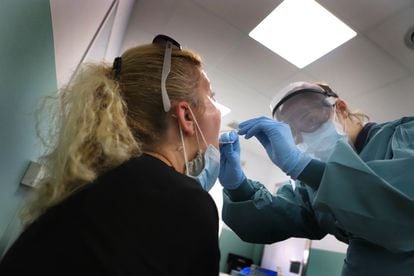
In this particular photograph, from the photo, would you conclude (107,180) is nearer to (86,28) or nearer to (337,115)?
(86,28)

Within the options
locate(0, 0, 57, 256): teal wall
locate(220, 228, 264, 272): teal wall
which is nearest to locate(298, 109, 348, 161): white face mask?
locate(0, 0, 57, 256): teal wall

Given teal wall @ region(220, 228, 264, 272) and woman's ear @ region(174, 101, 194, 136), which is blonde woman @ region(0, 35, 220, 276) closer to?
woman's ear @ region(174, 101, 194, 136)

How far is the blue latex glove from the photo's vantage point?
0.99 meters

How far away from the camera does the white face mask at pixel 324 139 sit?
120 centimetres

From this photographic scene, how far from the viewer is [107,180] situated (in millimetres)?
560

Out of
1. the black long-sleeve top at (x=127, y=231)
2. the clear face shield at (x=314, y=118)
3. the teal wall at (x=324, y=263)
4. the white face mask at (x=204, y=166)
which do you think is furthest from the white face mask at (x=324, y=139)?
the teal wall at (x=324, y=263)

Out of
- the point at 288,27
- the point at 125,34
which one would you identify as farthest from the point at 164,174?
the point at 125,34

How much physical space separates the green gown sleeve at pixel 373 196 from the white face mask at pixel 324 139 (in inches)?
11.7

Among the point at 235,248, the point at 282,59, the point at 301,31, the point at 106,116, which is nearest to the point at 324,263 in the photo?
the point at 235,248

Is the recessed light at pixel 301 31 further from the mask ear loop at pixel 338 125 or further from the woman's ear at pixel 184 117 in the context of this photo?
the woman's ear at pixel 184 117

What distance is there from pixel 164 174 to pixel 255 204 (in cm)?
75

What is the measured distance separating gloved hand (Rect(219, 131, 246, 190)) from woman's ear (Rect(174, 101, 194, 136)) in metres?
0.34

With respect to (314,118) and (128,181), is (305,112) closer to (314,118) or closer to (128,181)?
(314,118)

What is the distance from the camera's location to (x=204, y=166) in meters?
0.93
